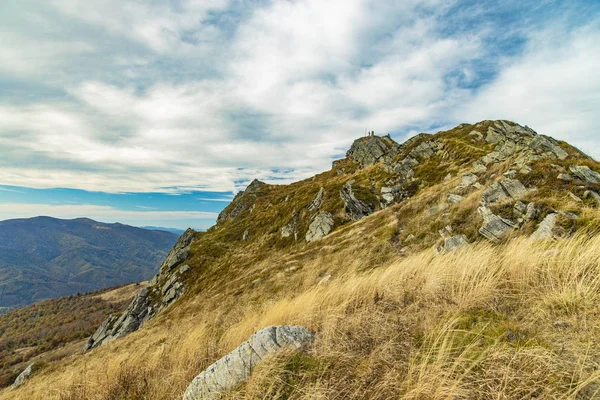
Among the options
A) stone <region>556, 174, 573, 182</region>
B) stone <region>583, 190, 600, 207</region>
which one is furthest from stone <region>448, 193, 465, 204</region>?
stone <region>583, 190, 600, 207</region>

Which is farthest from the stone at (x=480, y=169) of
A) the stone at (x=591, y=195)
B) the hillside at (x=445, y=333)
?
the stone at (x=591, y=195)

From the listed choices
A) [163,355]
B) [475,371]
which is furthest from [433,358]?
[163,355]

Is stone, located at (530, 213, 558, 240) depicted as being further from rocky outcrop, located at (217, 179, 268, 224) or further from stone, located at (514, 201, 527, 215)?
rocky outcrop, located at (217, 179, 268, 224)

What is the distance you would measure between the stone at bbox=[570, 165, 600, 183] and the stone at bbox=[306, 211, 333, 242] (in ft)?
130

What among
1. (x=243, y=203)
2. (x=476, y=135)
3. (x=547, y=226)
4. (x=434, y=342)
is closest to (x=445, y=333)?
(x=434, y=342)

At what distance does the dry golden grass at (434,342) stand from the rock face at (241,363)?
0.26 m

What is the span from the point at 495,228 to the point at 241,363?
15839 mm

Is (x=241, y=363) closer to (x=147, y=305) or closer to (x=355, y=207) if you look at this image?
(x=355, y=207)

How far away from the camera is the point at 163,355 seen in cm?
770

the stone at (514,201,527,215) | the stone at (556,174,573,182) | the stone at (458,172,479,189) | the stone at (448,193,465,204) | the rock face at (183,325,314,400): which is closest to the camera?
the rock face at (183,325,314,400)

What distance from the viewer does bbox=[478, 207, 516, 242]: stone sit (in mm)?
14555

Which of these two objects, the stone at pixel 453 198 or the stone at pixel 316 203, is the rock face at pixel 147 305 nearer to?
the stone at pixel 316 203

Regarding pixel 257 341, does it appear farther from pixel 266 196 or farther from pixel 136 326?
pixel 266 196

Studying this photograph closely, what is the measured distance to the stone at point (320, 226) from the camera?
2173 inches
